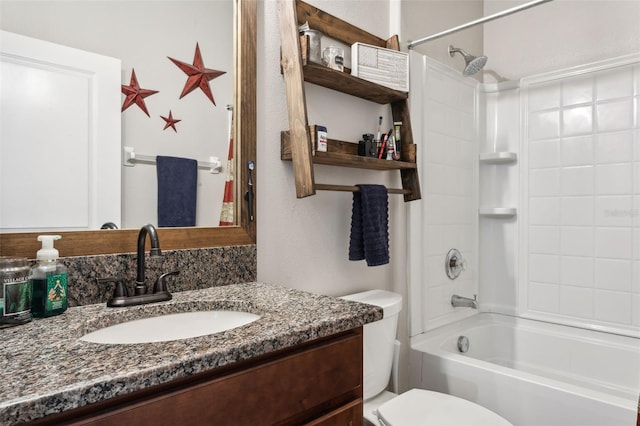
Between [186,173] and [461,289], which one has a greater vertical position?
[186,173]

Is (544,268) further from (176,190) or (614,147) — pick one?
(176,190)

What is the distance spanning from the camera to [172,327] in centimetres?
104

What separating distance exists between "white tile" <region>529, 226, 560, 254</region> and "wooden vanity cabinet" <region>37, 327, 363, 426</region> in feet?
5.97

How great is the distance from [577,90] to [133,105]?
7.44 ft

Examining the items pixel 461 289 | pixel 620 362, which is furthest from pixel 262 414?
pixel 620 362

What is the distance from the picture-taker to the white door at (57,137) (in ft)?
3.15

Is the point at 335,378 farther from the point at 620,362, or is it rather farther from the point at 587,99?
the point at 587,99

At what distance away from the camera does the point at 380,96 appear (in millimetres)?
1813

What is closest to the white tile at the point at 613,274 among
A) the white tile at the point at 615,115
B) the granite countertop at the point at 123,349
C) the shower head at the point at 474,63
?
the white tile at the point at 615,115

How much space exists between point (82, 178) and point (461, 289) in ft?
6.57

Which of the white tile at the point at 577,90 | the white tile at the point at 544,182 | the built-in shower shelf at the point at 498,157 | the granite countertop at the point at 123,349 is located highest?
the white tile at the point at 577,90

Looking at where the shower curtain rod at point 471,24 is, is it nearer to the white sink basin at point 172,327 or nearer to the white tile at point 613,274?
the white tile at point 613,274

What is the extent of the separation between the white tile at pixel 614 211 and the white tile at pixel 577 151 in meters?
0.22

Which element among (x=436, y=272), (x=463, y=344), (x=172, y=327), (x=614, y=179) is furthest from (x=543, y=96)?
(x=172, y=327)
